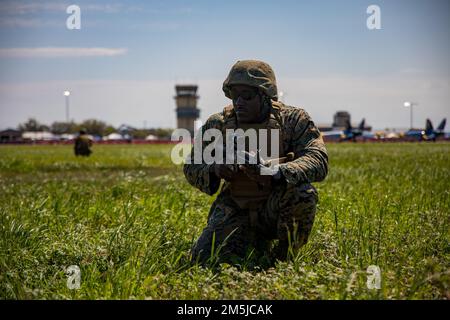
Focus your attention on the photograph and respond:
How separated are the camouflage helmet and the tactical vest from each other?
19 centimetres

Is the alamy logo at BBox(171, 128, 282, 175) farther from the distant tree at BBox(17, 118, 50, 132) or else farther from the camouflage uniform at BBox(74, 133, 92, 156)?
the distant tree at BBox(17, 118, 50, 132)

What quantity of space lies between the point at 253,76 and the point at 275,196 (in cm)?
92

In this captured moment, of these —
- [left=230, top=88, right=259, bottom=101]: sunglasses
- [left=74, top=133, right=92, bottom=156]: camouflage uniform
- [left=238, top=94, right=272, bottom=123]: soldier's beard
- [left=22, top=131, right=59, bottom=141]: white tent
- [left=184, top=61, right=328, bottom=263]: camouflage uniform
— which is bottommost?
[left=22, top=131, right=59, bottom=141]: white tent

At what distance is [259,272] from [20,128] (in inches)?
5277

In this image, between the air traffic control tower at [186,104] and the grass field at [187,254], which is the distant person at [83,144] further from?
the air traffic control tower at [186,104]

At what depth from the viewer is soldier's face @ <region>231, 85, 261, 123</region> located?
511 centimetres

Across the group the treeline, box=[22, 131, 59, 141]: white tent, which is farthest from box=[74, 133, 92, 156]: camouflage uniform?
the treeline

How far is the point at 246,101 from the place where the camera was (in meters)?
5.12

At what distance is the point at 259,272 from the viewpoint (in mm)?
4938

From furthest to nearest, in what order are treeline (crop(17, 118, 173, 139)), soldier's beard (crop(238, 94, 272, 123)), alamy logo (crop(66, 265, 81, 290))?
treeline (crop(17, 118, 173, 139)) → soldier's beard (crop(238, 94, 272, 123)) → alamy logo (crop(66, 265, 81, 290))

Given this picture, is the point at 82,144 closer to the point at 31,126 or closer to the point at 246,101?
the point at 246,101

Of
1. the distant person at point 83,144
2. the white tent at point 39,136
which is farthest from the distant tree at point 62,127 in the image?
the distant person at point 83,144

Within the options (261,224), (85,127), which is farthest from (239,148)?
(85,127)
